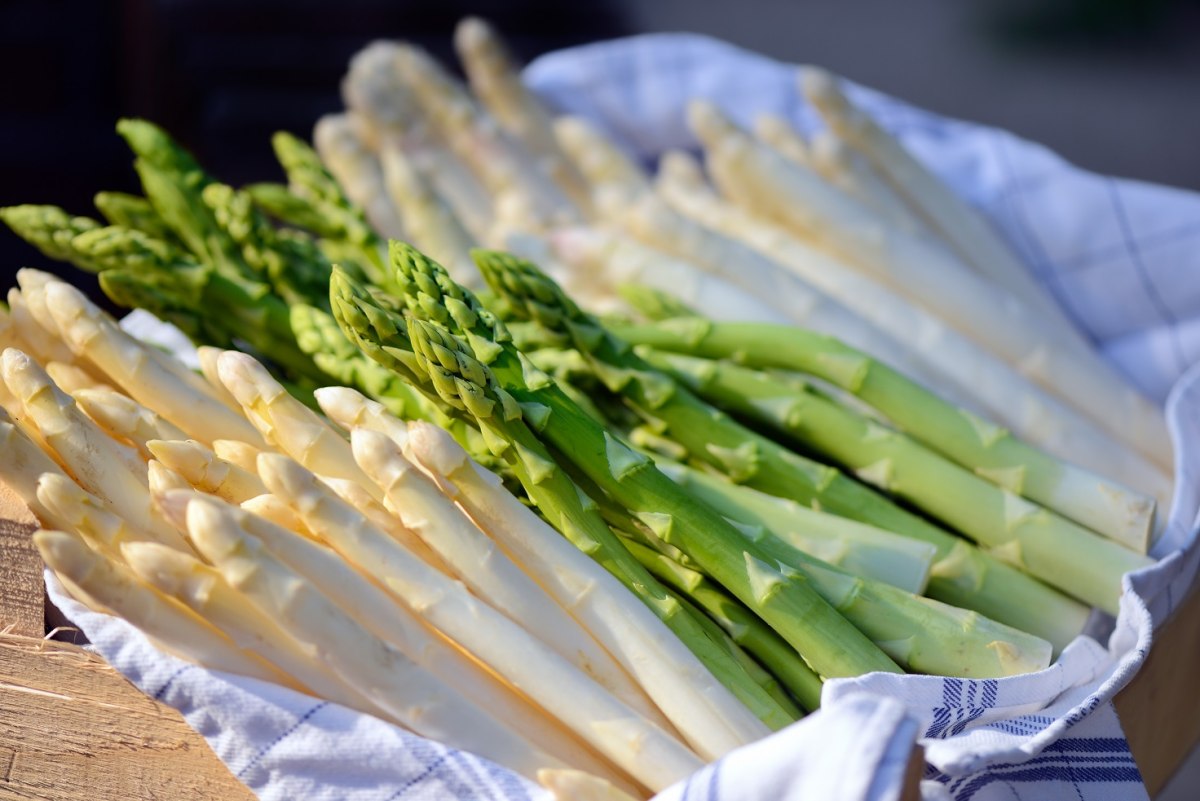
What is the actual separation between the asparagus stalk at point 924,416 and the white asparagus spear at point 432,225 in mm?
485

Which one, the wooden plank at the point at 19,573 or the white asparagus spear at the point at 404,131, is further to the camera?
the white asparagus spear at the point at 404,131

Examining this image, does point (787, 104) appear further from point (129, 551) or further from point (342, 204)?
point (129, 551)

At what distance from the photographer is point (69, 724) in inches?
45.6

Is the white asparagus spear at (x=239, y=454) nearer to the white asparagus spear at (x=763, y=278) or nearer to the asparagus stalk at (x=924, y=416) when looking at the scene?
the asparagus stalk at (x=924, y=416)

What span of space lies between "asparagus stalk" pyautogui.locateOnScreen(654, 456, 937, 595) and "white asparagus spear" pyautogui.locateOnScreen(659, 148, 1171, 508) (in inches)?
17.3

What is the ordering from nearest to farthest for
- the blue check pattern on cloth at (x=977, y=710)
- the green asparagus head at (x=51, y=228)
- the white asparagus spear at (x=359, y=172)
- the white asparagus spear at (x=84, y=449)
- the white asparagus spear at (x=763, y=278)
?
the blue check pattern on cloth at (x=977, y=710) < the white asparagus spear at (x=84, y=449) < the green asparagus head at (x=51, y=228) < the white asparagus spear at (x=763, y=278) < the white asparagus spear at (x=359, y=172)

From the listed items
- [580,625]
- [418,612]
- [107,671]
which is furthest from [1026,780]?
[107,671]

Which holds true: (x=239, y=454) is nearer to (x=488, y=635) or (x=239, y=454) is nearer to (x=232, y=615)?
(x=232, y=615)

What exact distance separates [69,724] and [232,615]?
30 centimetres

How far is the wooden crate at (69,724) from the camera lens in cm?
113

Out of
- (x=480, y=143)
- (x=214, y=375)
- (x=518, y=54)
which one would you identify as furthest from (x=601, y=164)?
(x=518, y=54)

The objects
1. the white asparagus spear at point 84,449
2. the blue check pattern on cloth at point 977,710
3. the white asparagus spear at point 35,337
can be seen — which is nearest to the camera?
the blue check pattern on cloth at point 977,710

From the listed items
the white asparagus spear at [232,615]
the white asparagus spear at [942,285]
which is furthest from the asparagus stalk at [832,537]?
the white asparagus spear at [942,285]

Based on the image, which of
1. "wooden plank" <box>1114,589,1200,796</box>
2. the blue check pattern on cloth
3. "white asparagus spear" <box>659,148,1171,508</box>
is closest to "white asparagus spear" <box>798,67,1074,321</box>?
the blue check pattern on cloth
